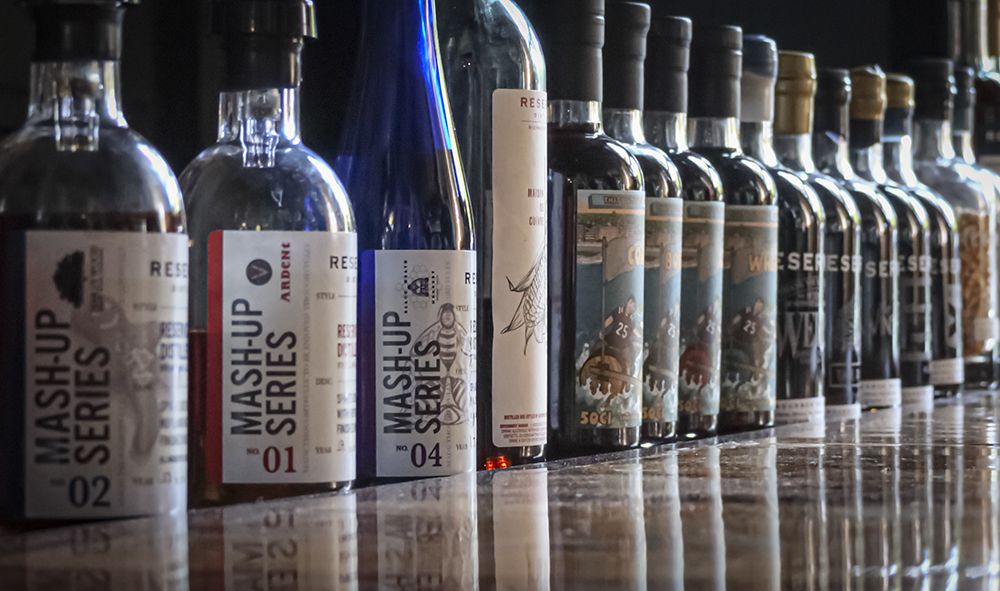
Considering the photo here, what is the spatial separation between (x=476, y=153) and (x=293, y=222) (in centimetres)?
20

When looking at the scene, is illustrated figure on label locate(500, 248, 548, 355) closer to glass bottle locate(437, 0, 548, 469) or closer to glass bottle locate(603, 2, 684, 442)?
glass bottle locate(437, 0, 548, 469)

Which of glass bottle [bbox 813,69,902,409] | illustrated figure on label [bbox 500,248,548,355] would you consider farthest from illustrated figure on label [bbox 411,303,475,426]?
glass bottle [bbox 813,69,902,409]

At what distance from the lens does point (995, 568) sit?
0.48 meters

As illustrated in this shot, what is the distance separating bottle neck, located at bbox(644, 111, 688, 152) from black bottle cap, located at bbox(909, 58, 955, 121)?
0.60 metres

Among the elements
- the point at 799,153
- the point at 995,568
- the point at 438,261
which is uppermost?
the point at 799,153

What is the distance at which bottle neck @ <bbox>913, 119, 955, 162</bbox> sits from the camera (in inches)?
60.0

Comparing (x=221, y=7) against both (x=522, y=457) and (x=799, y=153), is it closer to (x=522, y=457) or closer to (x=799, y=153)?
(x=522, y=457)

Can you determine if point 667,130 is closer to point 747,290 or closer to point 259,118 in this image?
point 747,290

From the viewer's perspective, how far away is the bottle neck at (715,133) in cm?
109

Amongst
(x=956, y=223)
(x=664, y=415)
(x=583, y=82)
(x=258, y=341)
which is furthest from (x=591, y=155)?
(x=956, y=223)

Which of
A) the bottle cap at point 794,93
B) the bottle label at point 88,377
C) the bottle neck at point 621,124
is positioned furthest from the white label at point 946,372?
the bottle label at point 88,377

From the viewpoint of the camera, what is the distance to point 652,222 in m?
0.96

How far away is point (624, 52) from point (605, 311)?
202mm

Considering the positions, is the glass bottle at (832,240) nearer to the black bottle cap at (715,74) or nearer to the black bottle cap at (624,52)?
the black bottle cap at (715,74)
